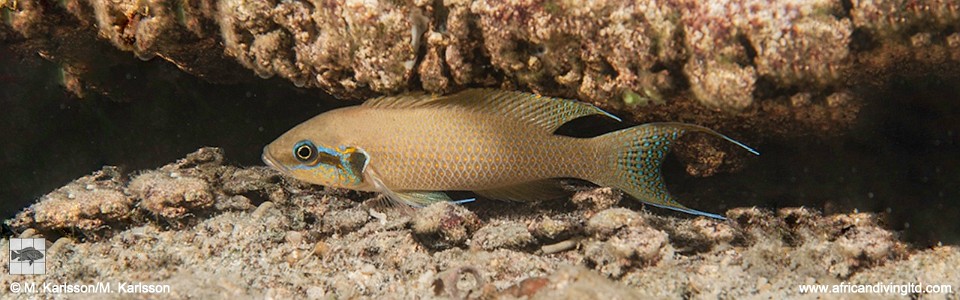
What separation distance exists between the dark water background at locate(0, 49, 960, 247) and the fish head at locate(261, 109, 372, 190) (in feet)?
4.74

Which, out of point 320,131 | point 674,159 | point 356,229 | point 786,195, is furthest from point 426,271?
point 786,195

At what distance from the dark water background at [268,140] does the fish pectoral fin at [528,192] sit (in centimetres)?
100

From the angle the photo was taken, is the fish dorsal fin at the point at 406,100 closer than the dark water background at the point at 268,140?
Yes

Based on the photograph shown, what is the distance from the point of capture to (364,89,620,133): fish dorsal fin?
10.3 feet

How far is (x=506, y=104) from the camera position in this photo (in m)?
3.19

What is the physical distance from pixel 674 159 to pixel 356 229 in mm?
2320

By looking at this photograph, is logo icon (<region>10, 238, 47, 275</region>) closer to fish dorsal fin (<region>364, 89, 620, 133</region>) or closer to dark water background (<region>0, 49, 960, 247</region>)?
dark water background (<region>0, 49, 960, 247</region>)

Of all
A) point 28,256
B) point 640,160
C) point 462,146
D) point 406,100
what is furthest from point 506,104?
point 28,256

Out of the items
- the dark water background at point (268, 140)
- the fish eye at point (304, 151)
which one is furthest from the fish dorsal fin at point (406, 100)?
the dark water background at point (268, 140)

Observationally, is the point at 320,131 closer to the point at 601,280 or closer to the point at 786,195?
the point at 601,280

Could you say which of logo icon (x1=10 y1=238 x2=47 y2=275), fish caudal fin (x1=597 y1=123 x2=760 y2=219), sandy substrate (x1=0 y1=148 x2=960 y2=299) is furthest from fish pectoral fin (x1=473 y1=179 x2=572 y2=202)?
logo icon (x1=10 y1=238 x2=47 y2=275)

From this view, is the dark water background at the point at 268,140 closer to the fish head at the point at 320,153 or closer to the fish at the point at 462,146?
the fish at the point at 462,146

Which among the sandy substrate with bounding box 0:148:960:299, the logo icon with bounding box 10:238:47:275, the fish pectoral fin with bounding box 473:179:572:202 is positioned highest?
the fish pectoral fin with bounding box 473:179:572:202

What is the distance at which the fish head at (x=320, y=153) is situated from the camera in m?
3.20
